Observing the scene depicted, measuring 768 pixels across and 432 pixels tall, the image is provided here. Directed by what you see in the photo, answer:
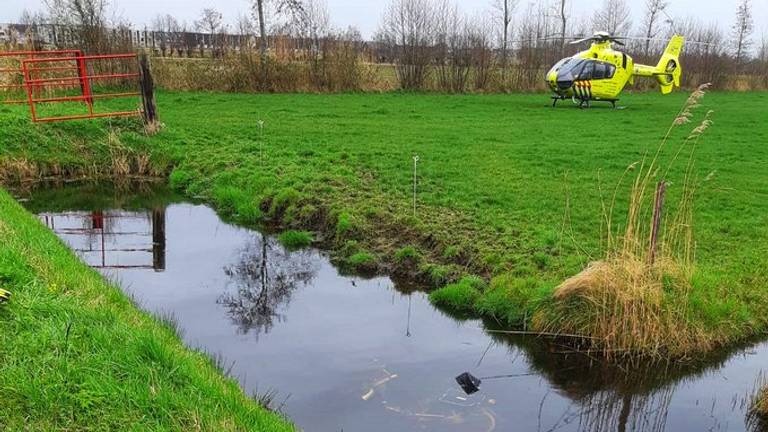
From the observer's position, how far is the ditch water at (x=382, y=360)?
4656 millimetres

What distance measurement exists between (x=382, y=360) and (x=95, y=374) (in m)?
2.38

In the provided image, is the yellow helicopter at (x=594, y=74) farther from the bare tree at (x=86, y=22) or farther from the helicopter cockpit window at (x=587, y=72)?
the bare tree at (x=86, y=22)

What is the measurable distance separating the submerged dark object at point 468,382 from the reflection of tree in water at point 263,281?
6.25 ft

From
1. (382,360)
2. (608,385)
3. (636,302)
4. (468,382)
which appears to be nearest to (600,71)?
(636,302)

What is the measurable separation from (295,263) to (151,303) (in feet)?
5.87

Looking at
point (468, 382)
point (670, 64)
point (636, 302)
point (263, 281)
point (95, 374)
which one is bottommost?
point (468, 382)

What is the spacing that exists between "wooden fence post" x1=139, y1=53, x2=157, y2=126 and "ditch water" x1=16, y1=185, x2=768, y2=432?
5.66 metres

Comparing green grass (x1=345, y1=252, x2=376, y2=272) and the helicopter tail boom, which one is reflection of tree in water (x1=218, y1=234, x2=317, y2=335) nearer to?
green grass (x1=345, y1=252, x2=376, y2=272)

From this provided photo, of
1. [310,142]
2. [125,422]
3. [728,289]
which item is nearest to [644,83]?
[310,142]

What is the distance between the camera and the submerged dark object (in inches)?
194

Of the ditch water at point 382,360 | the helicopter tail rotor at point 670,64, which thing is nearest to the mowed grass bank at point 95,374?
the ditch water at point 382,360

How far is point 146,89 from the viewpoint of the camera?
42.8 ft

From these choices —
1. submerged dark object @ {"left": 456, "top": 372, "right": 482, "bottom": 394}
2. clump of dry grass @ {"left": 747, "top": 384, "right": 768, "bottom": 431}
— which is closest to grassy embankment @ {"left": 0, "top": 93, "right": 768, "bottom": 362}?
clump of dry grass @ {"left": 747, "top": 384, "right": 768, "bottom": 431}

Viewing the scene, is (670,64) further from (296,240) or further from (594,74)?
(296,240)
